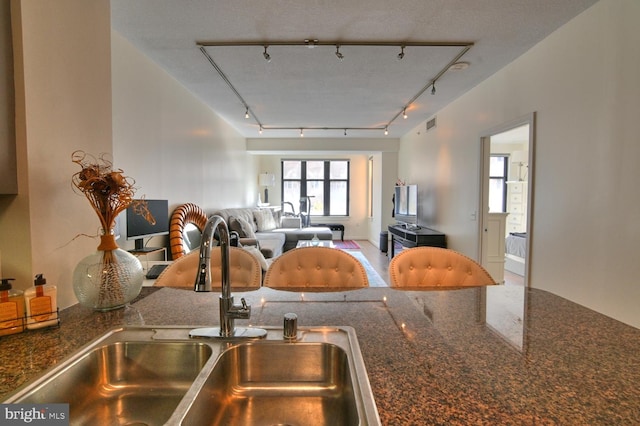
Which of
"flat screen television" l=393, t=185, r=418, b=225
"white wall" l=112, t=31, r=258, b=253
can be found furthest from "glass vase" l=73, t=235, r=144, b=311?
"flat screen television" l=393, t=185, r=418, b=225

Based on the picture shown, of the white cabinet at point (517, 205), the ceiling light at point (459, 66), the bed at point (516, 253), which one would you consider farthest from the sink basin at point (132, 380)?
the white cabinet at point (517, 205)

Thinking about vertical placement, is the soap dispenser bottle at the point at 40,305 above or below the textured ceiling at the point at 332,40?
below

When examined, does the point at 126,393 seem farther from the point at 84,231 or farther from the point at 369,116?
the point at 369,116

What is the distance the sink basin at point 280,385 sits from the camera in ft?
2.71

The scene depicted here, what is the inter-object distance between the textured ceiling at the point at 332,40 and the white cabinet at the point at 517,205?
3858 millimetres

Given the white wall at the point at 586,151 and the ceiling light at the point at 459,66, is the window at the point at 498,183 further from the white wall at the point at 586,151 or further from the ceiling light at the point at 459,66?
the ceiling light at the point at 459,66

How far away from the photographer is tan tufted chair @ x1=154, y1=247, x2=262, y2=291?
154cm

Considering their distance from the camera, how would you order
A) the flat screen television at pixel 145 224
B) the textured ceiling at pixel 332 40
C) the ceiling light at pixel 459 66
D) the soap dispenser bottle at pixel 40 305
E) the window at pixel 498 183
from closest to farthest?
the soap dispenser bottle at pixel 40 305 → the textured ceiling at pixel 332 40 → the flat screen television at pixel 145 224 → the ceiling light at pixel 459 66 → the window at pixel 498 183

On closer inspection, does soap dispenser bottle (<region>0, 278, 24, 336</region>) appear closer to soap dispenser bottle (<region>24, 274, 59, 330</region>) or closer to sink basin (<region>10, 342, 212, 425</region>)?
soap dispenser bottle (<region>24, 274, 59, 330</region>)

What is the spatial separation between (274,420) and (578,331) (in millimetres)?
981

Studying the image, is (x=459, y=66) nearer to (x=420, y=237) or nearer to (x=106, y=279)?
(x=420, y=237)

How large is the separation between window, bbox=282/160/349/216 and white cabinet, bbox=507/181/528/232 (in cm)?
434

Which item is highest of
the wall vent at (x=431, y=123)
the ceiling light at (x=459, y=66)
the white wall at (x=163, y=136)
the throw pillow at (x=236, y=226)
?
the ceiling light at (x=459, y=66)

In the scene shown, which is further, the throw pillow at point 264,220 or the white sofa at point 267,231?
the throw pillow at point 264,220
